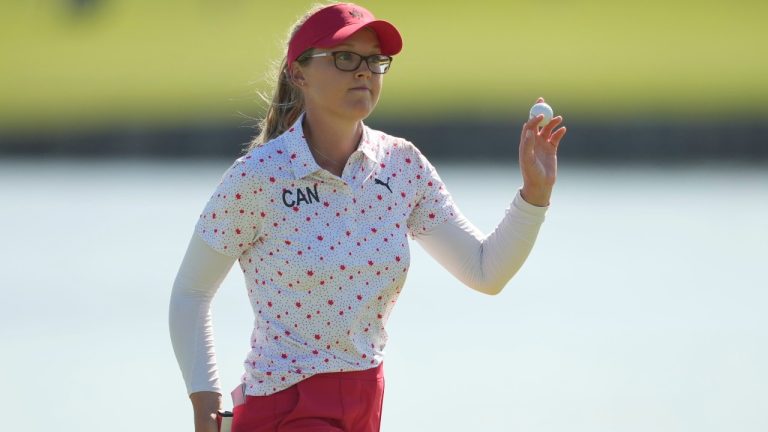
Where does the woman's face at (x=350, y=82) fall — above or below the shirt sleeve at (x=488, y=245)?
above

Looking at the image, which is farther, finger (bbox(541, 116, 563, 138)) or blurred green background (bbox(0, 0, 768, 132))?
blurred green background (bbox(0, 0, 768, 132))

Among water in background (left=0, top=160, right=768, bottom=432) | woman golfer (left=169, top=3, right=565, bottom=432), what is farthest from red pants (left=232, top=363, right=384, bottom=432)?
water in background (left=0, top=160, right=768, bottom=432)

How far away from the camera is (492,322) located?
677cm

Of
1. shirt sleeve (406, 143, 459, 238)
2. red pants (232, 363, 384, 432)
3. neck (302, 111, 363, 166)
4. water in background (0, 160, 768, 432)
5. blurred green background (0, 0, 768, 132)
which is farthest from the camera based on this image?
blurred green background (0, 0, 768, 132)

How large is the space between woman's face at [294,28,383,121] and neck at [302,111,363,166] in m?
0.04

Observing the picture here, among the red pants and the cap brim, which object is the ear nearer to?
the cap brim

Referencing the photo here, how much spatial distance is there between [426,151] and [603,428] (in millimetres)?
9901

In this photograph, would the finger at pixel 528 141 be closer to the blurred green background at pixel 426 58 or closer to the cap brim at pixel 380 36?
the cap brim at pixel 380 36

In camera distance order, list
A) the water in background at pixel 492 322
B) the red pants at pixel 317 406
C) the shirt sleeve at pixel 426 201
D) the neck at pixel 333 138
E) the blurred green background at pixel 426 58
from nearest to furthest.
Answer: the red pants at pixel 317 406 → the neck at pixel 333 138 → the shirt sleeve at pixel 426 201 → the water in background at pixel 492 322 → the blurred green background at pixel 426 58

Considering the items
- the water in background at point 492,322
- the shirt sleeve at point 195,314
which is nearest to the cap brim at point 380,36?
the shirt sleeve at point 195,314

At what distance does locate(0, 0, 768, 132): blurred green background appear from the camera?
16.2 meters

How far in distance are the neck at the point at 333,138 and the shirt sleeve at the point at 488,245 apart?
0.90ft

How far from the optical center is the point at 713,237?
9.33 metres

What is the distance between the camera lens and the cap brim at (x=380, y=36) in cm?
272
